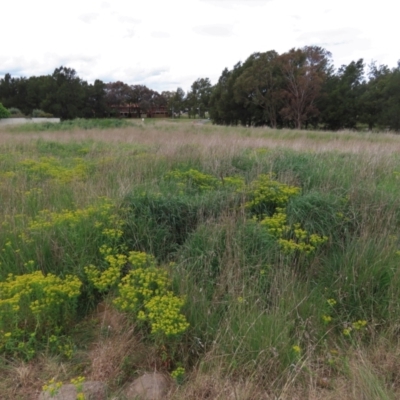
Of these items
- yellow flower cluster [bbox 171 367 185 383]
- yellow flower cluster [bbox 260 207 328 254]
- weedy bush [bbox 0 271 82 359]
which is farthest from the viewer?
yellow flower cluster [bbox 260 207 328 254]

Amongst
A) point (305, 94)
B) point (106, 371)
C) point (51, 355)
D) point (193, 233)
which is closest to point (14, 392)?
point (51, 355)

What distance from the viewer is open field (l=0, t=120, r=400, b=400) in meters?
2.04

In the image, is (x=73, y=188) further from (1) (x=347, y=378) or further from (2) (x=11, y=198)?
(1) (x=347, y=378)

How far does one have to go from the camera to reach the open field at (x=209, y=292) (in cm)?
204

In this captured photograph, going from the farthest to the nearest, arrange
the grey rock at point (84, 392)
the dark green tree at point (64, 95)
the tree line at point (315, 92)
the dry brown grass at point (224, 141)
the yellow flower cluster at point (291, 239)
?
the dark green tree at point (64, 95)
the tree line at point (315, 92)
the dry brown grass at point (224, 141)
the yellow flower cluster at point (291, 239)
the grey rock at point (84, 392)

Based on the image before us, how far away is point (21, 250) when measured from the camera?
10.1ft

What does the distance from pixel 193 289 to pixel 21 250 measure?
5.85 feet

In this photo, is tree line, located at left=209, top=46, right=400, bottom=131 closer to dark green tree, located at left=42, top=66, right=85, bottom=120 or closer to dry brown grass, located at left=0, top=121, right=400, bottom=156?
dry brown grass, located at left=0, top=121, right=400, bottom=156

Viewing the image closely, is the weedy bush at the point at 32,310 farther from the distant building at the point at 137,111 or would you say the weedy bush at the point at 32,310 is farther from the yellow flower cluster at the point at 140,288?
the distant building at the point at 137,111

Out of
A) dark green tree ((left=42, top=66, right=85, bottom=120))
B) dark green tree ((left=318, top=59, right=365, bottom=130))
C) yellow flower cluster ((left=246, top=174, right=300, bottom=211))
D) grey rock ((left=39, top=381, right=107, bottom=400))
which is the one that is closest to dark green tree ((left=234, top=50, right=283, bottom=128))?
dark green tree ((left=318, top=59, right=365, bottom=130))

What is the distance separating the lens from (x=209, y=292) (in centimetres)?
263

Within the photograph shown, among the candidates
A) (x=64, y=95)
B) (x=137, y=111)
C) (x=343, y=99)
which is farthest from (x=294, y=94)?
(x=137, y=111)

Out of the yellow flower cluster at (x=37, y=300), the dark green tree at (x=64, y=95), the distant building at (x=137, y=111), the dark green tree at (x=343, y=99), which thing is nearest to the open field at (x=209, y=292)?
the yellow flower cluster at (x=37, y=300)

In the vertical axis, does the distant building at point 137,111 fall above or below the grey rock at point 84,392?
above
